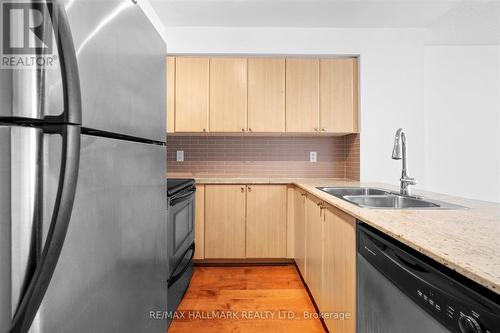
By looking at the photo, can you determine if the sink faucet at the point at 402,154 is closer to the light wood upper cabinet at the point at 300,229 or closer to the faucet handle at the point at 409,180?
the faucet handle at the point at 409,180

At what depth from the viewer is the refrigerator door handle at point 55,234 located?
0.51 metres

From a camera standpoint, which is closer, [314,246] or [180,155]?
[314,246]

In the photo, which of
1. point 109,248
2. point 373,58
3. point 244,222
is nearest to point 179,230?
point 244,222

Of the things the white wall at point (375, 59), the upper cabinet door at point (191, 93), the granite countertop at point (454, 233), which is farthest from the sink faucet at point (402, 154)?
the upper cabinet door at point (191, 93)

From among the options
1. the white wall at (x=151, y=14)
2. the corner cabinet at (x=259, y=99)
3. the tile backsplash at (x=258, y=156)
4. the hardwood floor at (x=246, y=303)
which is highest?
the white wall at (x=151, y=14)

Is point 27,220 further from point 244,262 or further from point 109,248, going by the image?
point 244,262

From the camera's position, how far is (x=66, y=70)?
53 centimetres

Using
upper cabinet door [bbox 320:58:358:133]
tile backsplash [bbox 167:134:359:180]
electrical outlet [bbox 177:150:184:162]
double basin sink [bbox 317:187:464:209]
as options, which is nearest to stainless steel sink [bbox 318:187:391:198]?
double basin sink [bbox 317:187:464:209]

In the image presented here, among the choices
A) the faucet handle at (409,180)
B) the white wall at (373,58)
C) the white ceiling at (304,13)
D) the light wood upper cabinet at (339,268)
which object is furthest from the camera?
the white wall at (373,58)

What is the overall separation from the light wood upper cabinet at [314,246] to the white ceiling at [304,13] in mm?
1792

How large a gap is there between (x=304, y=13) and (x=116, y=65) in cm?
247

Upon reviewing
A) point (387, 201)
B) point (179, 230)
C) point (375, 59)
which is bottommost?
point (179, 230)

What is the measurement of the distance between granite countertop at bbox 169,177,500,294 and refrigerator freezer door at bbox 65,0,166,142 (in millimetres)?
886

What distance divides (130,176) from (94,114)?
0.26 metres
